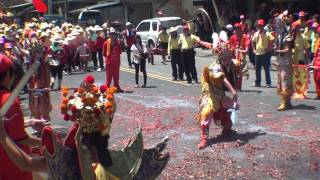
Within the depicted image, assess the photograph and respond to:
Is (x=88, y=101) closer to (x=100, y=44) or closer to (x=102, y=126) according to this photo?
(x=102, y=126)

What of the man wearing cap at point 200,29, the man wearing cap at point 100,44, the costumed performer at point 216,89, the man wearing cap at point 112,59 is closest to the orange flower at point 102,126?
the costumed performer at point 216,89

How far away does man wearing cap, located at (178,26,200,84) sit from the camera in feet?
55.2

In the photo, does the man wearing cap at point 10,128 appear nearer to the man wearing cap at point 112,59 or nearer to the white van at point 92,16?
the man wearing cap at point 112,59

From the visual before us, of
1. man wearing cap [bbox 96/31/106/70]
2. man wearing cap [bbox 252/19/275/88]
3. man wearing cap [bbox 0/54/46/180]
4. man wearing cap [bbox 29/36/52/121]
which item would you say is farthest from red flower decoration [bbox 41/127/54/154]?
man wearing cap [bbox 96/31/106/70]

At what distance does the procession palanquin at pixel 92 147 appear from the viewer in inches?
192

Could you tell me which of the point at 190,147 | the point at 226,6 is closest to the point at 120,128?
the point at 190,147

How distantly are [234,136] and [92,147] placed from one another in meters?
4.49

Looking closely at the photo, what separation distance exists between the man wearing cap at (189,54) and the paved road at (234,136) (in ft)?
4.48

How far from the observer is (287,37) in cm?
1147

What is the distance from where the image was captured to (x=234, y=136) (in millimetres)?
9148

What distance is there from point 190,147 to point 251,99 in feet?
16.1

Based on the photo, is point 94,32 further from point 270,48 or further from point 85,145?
point 85,145

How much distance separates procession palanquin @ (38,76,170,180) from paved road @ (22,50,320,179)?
6.27ft

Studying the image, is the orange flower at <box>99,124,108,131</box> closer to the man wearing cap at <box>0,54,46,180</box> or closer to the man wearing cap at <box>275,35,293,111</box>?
the man wearing cap at <box>0,54,46,180</box>
